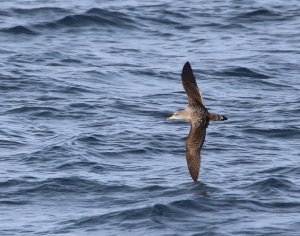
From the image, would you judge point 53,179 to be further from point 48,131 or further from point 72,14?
point 72,14

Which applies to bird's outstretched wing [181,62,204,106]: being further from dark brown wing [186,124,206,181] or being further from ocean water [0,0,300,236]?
ocean water [0,0,300,236]

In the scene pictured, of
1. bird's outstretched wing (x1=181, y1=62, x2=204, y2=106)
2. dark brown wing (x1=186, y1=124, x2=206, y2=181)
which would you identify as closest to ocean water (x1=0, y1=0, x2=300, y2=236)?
dark brown wing (x1=186, y1=124, x2=206, y2=181)

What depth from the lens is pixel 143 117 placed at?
1797 cm

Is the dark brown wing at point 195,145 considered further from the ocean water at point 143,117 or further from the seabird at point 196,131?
the ocean water at point 143,117

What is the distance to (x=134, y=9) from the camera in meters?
26.0

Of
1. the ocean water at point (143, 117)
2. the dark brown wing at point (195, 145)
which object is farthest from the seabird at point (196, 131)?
the ocean water at point (143, 117)

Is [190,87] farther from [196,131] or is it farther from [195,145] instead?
[195,145]

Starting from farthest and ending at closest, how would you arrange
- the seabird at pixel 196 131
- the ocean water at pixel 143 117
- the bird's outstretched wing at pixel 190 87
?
the bird's outstretched wing at pixel 190 87, the seabird at pixel 196 131, the ocean water at pixel 143 117

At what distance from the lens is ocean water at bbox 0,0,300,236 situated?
13445 millimetres

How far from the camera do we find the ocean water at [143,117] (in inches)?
529

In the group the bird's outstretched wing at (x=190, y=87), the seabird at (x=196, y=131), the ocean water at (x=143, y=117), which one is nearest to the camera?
the ocean water at (x=143, y=117)

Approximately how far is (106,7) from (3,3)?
302 cm

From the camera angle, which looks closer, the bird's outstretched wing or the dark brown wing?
the dark brown wing

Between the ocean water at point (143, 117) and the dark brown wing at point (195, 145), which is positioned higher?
the dark brown wing at point (195, 145)
